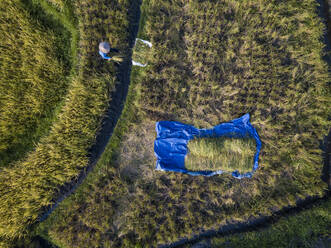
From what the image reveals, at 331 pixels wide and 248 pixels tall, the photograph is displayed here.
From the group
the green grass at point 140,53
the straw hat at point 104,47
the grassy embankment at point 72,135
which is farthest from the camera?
the green grass at point 140,53

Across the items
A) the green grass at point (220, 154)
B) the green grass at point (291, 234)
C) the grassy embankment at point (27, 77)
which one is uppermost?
the grassy embankment at point (27, 77)

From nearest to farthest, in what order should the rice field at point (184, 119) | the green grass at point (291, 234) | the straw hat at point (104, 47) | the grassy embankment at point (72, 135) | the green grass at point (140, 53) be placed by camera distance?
the straw hat at point (104, 47)
the grassy embankment at point (72, 135)
the rice field at point (184, 119)
the green grass at point (291, 234)
the green grass at point (140, 53)

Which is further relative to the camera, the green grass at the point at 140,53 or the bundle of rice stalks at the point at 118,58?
the green grass at the point at 140,53

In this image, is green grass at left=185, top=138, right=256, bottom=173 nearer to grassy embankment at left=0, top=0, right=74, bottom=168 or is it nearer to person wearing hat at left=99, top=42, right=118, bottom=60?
person wearing hat at left=99, top=42, right=118, bottom=60

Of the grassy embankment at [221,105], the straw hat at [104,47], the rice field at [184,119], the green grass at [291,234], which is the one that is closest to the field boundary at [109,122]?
the rice field at [184,119]

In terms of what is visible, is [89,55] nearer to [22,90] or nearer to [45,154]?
[22,90]

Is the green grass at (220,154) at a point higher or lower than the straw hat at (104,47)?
lower

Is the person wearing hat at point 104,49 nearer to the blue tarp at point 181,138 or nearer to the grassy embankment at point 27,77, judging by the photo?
the grassy embankment at point 27,77
